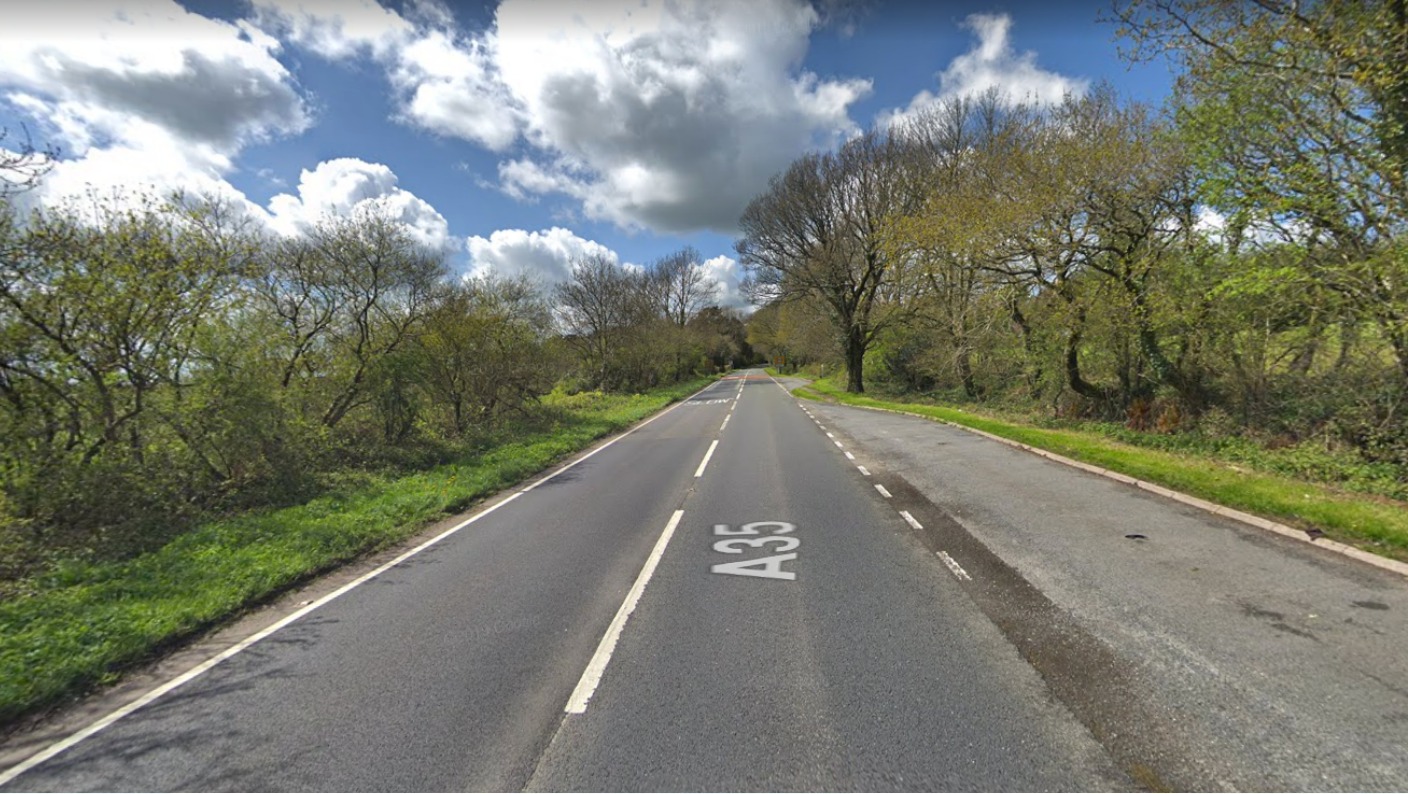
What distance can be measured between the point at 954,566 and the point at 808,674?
2.63m

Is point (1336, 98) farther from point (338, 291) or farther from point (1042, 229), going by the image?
point (338, 291)

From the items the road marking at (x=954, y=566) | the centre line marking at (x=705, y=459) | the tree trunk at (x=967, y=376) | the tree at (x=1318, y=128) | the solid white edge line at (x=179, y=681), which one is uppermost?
the tree at (x=1318, y=128)

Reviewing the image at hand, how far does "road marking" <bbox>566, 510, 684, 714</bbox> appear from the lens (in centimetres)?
343

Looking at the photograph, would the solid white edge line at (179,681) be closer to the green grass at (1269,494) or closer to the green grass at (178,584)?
the green grass at (178,584)

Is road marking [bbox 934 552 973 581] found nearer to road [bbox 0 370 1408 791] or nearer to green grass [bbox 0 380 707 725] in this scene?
road [bbox 0 370 1408 791]

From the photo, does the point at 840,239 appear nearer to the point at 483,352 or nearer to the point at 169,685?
the point at 483,352

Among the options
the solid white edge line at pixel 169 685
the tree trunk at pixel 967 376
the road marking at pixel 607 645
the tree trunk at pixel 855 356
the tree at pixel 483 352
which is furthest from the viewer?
the tree trunk at pixel 855 356

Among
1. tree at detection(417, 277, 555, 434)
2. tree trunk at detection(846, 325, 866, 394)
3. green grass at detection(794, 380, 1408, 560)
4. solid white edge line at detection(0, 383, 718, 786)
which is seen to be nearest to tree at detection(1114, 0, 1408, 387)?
green grass at detection(794, 380, 1408, 560)

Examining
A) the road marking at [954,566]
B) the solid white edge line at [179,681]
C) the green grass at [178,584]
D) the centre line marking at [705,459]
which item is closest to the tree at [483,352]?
the green grass at [178,584]

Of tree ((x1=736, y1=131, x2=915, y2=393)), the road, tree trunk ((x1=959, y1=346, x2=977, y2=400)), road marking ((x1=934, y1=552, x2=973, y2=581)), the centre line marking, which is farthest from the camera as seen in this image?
tree ((x1=736, y1=131, x2=915, y2=393))

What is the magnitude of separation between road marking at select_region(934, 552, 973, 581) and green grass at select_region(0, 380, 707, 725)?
7004mm

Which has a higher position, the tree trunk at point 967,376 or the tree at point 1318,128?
the tree at point 1318,128

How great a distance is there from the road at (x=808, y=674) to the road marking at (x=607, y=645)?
23 millimetres

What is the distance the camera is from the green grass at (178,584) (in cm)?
A: 397
